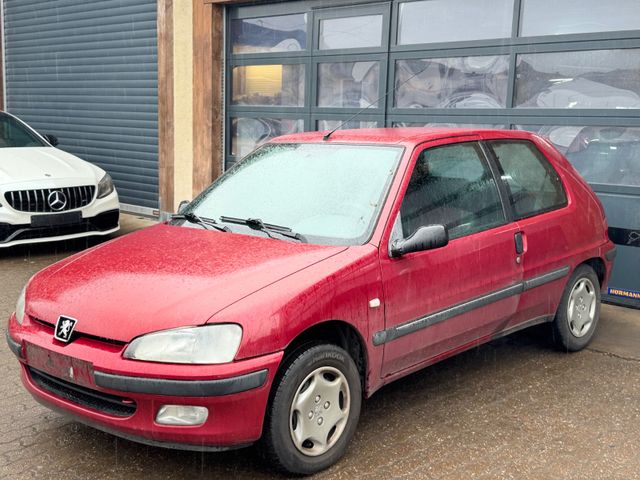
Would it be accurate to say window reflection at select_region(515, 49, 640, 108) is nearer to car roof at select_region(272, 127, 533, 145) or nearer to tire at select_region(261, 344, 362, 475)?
car roof at select_region(272, 127, 533, 145)

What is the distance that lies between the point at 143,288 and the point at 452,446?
1659mm

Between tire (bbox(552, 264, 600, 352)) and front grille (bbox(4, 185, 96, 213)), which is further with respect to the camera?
front grille (bbox(4, 185, 96, 213))

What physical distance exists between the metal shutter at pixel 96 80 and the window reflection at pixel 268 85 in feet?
4.96

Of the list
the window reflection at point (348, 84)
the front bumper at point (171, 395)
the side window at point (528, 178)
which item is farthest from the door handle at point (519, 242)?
the window reflection at point (348, 84)

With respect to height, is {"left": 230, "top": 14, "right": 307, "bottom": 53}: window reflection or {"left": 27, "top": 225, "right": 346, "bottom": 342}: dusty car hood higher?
{"left": 230, "top": 14, "right": 307, "bottom": 53}: window reflection

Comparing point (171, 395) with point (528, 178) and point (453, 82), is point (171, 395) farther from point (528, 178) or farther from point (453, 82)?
point (453, 82)

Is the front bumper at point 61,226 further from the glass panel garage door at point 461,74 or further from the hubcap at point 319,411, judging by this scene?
the hubcap at point 319,411

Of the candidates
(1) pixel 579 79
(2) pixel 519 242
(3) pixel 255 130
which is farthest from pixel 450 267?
(3) pixel 255 130

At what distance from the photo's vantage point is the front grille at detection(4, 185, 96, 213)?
7768 millimetres

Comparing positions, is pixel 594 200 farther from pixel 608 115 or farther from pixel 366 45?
pixel 366 45

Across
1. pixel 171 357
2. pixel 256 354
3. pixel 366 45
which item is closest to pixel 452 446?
pixel 256 354

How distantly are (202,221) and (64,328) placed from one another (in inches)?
46.1

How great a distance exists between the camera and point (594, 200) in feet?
17.7

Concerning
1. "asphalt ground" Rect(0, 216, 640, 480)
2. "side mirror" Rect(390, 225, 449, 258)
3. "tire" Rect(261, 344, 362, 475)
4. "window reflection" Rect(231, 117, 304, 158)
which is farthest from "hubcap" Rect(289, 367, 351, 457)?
"window reflection" Rect(231, 117, 304, 158)
